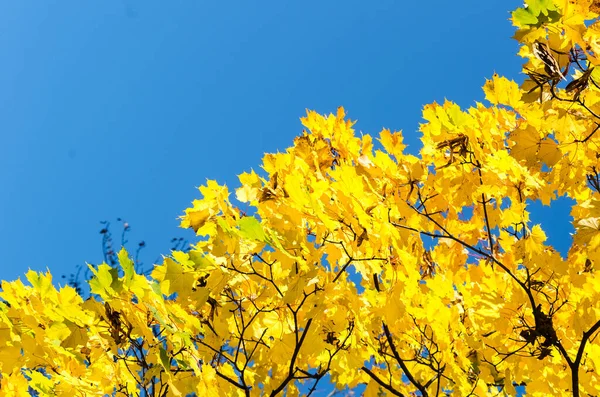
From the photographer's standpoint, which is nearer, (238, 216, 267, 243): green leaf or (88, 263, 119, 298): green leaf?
(238, 216, 267, 243): green leaf

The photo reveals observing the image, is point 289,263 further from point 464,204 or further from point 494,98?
point 494,98

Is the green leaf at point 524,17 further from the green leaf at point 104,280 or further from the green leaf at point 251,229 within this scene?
the green leaf at point 104,280

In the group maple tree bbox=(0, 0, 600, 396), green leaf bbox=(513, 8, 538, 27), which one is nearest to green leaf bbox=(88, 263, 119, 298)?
maple tree bbox=(0, 0, 600, 396)

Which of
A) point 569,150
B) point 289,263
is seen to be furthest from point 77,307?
point 569,150

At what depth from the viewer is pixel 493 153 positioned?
236 cm

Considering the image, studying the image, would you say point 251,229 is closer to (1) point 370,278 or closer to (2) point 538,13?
(1) point 370,278

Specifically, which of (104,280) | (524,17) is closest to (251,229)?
(104,280)

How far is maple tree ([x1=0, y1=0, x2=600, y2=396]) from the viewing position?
1675mm

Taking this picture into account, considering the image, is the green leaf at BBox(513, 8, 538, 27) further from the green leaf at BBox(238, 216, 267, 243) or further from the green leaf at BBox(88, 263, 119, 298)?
the green leaf at BBox(88, 263, 119, 298)

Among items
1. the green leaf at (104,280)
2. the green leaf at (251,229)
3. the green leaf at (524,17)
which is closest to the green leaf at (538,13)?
the green leaf at (524,17)

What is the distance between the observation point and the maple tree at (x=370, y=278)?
5.49 feet

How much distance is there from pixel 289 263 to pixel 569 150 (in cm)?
136

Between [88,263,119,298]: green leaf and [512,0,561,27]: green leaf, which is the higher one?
[512,0,561,27]: green leaf

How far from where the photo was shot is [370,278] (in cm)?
194
